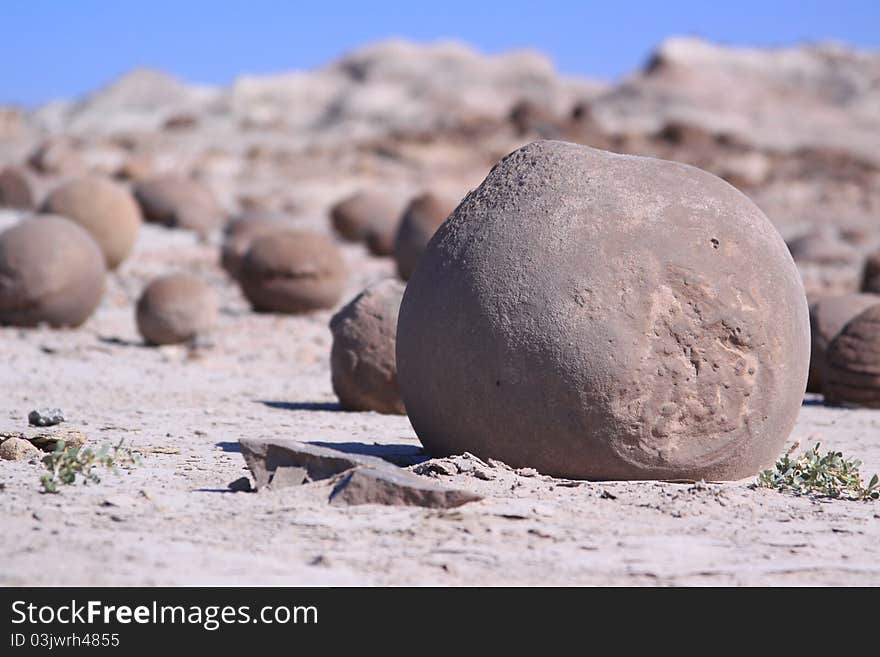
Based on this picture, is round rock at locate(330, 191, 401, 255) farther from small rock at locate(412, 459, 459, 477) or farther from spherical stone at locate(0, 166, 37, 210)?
small rock at locate(412, 459, 459, 477)

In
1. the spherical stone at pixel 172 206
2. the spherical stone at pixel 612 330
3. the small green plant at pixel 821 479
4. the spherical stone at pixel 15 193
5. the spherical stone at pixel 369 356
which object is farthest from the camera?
the spherical stone at pixel 172 206

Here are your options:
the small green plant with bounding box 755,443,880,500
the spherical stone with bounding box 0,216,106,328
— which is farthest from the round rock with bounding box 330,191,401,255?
the small green plant with bounding box 755,443,880,500

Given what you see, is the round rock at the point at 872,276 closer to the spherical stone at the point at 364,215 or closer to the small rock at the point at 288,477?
the spherical stone at the point at 364,215

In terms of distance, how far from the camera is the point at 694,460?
571 cm

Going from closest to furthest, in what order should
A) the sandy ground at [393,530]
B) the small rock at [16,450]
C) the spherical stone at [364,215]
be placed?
1. the sandy ground at [393,530]
2. the small rock at [16,450]
3. the spherical stone at [364,215]

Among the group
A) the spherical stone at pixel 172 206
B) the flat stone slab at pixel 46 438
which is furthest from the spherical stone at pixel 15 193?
the flat stone slab at pixel 46 438

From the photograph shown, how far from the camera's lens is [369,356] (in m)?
8.65

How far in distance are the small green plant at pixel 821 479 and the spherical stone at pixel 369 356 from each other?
329 centimetres

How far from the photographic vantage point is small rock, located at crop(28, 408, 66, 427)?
7.11m

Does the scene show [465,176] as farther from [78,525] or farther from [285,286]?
[78,525]

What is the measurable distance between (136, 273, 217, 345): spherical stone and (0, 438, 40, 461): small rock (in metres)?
5.82

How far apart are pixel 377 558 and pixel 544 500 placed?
1060 mm

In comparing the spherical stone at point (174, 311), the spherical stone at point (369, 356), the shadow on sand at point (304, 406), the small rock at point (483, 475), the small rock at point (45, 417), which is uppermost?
the spherical stone at point (174, 311)

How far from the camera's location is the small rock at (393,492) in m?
5.05
